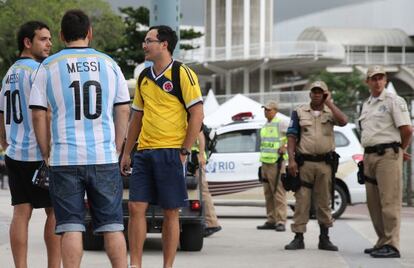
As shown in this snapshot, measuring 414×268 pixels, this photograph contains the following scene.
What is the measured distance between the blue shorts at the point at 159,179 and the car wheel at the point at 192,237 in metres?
2.86

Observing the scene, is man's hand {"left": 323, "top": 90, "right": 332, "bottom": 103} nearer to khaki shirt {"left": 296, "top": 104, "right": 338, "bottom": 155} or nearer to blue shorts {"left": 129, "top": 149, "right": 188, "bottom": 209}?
khaki shirt {"left": 296, "top": 104, "right": 338, "bottom": 155}

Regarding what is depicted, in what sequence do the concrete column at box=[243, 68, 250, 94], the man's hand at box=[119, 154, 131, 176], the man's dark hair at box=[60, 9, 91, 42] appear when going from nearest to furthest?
the man's dark hair at box=[60, 9, 91, 42] → the man's hand at box=[119, 154, 131, 176] → the concrete column at box=[243, 68, 250, 94]

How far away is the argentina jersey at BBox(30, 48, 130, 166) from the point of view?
664 centimetres

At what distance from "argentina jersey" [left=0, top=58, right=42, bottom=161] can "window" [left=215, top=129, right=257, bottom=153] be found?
33.8ft

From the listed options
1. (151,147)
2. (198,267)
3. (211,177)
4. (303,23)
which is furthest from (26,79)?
(303,23)

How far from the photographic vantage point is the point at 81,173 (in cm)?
665

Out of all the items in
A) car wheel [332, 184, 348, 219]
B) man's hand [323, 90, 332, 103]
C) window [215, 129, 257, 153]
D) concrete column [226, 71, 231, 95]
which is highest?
man's hand [323, 90, 332, 103]

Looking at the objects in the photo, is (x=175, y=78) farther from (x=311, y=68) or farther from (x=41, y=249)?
(x=311, y=68)

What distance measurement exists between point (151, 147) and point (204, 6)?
92268mm

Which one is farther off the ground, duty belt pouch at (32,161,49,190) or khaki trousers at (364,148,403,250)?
duty belt pouch at (32,161,49,190)

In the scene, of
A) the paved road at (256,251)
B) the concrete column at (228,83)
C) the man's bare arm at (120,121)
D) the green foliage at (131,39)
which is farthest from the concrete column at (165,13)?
the concrete column at (228,83)

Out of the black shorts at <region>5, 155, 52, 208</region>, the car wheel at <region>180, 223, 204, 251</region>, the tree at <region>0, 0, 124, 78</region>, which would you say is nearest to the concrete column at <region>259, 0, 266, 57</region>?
the tree at <region>0, 0, 124, 78</region>

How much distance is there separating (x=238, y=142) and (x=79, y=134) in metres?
11.5

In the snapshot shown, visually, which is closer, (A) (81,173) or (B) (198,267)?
(A) (81,173)
